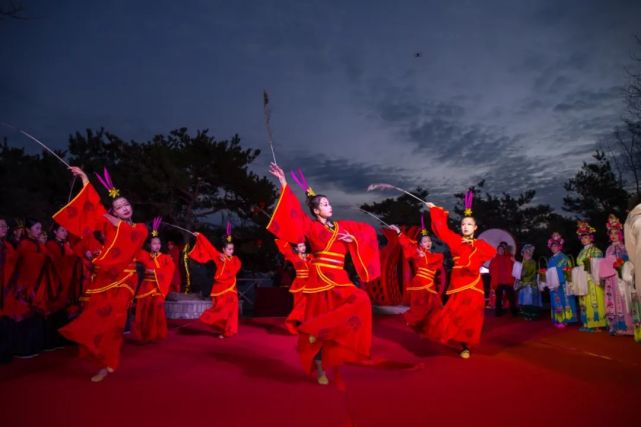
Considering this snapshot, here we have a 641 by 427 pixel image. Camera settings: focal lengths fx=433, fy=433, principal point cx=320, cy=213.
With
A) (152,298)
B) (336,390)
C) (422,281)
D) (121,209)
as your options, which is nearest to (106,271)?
(121,209)

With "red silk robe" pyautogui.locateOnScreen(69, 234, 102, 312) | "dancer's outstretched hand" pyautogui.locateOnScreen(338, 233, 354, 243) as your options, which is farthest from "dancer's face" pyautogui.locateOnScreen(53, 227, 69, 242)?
"dancer's outstretched hand" pyautogui.locateOnScreen(338, 233, 354, 243)

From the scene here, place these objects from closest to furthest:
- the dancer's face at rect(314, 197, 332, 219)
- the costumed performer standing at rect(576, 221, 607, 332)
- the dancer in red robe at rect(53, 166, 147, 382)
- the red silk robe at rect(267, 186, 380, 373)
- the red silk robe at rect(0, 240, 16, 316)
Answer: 1. the red silk robe at rect(267, 186, 380, 373)
2. the dancer in red robe at rect(53, 166, 147, 382)
3. the dancer's face at rect(314, 197, 332, 219)
4. the red silk robe at rect(0, 240, 16, 316)
5. the costumed performer standing at rect(576, 221, 607, 332)

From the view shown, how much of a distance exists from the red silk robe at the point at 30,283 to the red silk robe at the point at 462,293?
5210 mm

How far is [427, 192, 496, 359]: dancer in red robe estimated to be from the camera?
518 cm

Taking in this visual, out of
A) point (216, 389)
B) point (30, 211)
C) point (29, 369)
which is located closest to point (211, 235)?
point (30, 211)

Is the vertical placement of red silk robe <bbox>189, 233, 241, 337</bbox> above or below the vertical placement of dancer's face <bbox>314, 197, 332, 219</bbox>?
below

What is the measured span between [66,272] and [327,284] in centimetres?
451

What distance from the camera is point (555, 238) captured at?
870cm

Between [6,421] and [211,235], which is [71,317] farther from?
[211,235]

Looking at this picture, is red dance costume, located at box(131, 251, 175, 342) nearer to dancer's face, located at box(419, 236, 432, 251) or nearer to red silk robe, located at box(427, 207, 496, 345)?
red silk robe, located at box(427, 207, 496, 345)

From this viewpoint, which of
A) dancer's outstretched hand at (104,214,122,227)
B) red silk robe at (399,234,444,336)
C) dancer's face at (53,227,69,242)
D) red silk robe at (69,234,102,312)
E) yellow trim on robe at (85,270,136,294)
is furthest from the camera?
red silk robe at (399,234,444,336)

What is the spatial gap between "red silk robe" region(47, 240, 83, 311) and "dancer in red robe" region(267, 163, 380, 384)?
410 centimetres

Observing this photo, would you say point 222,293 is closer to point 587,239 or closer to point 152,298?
Answer: point 152,298

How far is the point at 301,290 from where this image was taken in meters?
5.60
